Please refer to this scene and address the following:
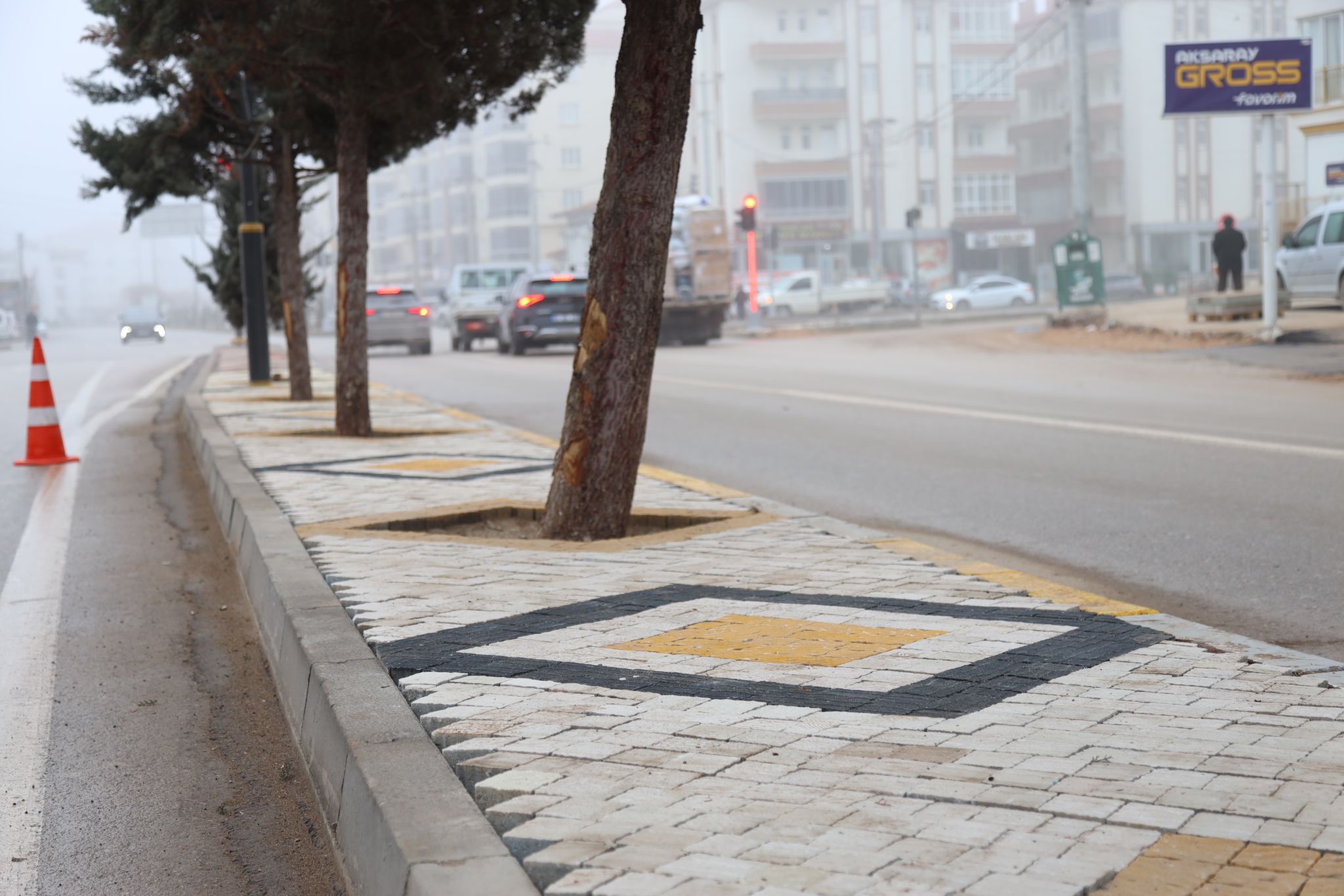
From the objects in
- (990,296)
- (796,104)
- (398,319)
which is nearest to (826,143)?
(796,104)

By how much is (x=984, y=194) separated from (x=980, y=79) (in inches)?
237

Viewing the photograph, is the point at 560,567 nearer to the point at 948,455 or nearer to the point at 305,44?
the point at 948,455

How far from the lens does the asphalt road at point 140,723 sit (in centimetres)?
344

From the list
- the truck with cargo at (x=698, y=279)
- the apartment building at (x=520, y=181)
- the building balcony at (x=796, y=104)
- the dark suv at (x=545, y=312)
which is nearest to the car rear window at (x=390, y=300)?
the dark suv at (x=545, y=312)

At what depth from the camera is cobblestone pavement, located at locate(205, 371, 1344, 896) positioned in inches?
108

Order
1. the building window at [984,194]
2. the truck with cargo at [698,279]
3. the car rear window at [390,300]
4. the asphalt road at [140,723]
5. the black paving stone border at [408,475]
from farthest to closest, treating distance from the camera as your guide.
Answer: the building window at [984,194] → the truck with cargo at [698,279] → the car rear window at [390,300] → the black paving stone border at [408,475] → the asphalt road at [140,723]

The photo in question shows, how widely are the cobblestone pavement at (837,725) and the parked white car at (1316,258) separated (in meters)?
20.3

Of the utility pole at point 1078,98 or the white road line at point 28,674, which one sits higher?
the utility pole at point 1078,98

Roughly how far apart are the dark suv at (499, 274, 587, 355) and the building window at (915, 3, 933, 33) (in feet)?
182

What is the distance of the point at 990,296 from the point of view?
188 ft

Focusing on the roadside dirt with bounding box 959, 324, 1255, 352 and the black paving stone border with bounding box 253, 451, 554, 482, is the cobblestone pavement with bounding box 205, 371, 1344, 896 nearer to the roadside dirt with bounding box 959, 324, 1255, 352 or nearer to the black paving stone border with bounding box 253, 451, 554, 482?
the black paving stone border with bounding box 253, 451, 554, 482

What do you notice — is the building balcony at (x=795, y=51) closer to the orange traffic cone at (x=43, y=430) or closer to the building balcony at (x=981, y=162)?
the building balcony at (x=981, y=162)

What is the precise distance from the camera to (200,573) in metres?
7.05

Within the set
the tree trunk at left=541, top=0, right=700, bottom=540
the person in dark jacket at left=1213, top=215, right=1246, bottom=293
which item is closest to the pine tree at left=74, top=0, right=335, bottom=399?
the tree trunk at left=541, top=0, right=700, bottom=540
